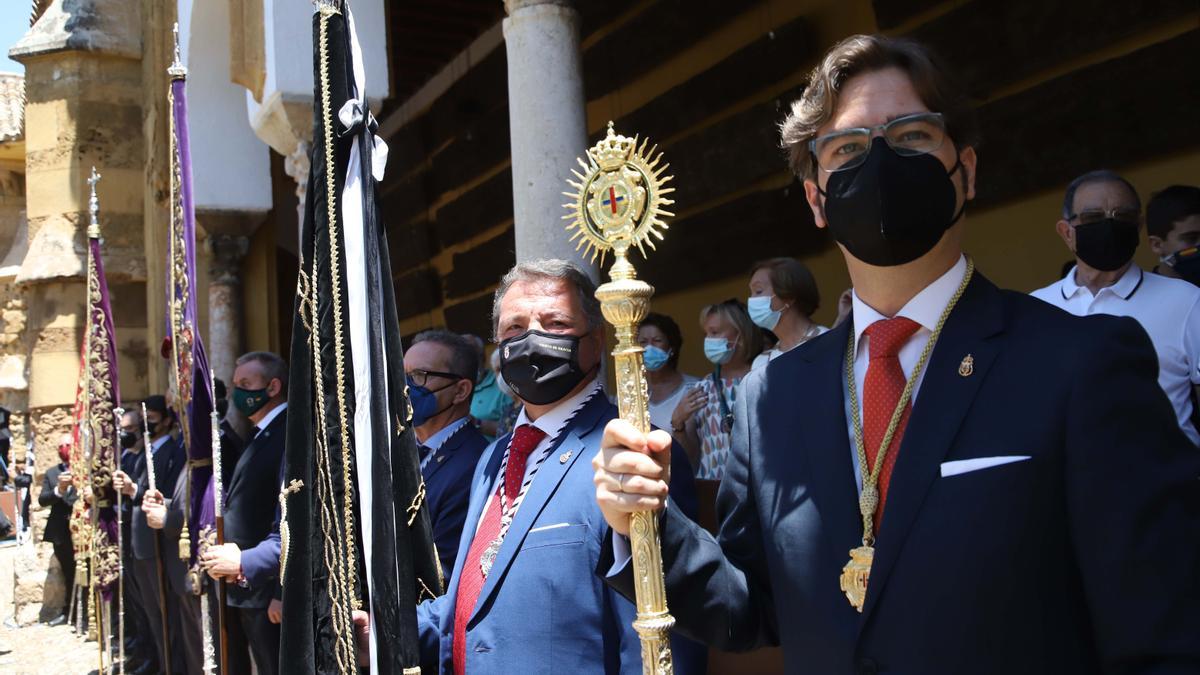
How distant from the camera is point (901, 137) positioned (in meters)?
1.71

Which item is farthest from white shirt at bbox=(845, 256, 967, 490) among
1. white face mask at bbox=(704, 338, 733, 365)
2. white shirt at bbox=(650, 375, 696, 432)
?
white shirt at bbox=(650, 375, 696, 432)

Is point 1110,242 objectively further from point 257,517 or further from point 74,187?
point 74,187

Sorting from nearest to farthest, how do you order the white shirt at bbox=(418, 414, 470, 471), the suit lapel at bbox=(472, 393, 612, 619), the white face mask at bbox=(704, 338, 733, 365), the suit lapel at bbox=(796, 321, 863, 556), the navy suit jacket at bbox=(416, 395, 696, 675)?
the suit lapel at bbox=(796, 321, 863, 556)
the navy suit jacket at bbox=(416, 395, 696, 675)
the suit lapel at bbox=(472, 393, 612, 619)
the white shirt at bbox=(418, 414, 470, 471)
the white face mask at bbox=(704, 338, 733, 365)

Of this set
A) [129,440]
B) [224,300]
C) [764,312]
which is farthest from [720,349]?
[224,300]

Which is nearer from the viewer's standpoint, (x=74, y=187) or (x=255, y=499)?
(x=255, y=499)

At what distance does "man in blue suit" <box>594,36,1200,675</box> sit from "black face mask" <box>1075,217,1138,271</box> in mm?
1886

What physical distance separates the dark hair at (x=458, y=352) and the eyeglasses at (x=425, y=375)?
0.02m

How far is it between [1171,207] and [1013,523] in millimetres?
2937

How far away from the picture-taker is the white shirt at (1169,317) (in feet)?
10.4

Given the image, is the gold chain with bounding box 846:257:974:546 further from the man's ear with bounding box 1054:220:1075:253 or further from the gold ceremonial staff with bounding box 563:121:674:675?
the man's ear with bounding box 1054:220:1075:253

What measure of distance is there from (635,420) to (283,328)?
11336 mm

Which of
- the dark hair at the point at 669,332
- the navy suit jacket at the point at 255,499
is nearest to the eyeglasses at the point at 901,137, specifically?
the dark hair at the point at 669,332

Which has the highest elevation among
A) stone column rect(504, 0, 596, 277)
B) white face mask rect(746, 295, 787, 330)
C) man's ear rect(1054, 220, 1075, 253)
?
stone column rect(504, 0, 596, 277)

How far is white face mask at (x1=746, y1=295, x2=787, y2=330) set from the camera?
438 centimetres
